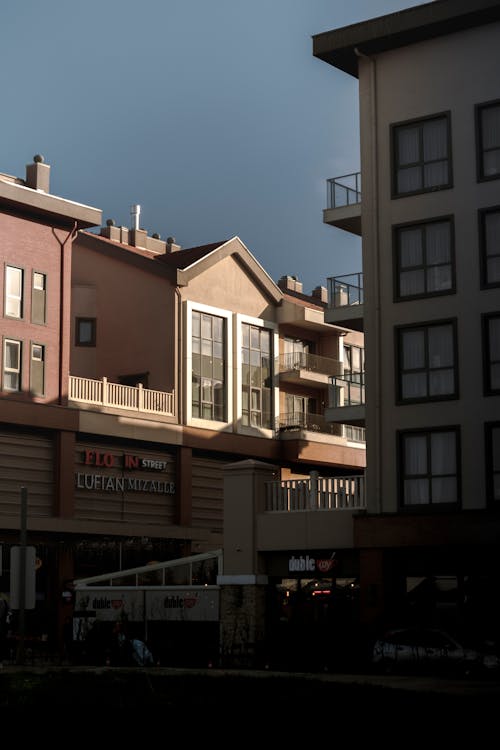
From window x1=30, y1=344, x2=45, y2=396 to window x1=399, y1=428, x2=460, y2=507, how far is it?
18.7 metres

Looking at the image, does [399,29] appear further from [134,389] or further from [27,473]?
[27,473]

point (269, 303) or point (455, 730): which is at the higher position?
point (269, 303)

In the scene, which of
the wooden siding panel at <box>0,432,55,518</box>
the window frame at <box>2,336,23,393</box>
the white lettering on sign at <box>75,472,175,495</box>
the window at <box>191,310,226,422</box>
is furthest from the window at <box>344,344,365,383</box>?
the window frame at <box>2,336,23,393</box>

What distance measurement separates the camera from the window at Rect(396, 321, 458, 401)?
39969 millimetres

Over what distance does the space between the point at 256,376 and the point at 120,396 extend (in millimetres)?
9534

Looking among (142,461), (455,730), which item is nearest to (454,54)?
(142,461)

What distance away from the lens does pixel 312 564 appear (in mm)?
40250

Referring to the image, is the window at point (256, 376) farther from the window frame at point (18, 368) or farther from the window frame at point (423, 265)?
the window frame at point (423, 265)

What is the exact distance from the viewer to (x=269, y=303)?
6656 cm

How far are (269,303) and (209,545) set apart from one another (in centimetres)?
1275

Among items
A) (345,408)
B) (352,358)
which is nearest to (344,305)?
(345,408)

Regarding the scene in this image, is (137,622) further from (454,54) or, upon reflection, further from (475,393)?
(454,54)

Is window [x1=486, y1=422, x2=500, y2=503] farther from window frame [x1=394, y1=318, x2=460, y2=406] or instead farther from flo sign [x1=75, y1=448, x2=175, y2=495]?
flo sign [x1=75, y1=448, x2=175, y2=495]

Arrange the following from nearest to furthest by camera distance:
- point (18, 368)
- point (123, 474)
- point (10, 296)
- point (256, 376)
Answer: point (18, 368) → point (10, 296) → point (123, 474) → point (256, 376)
